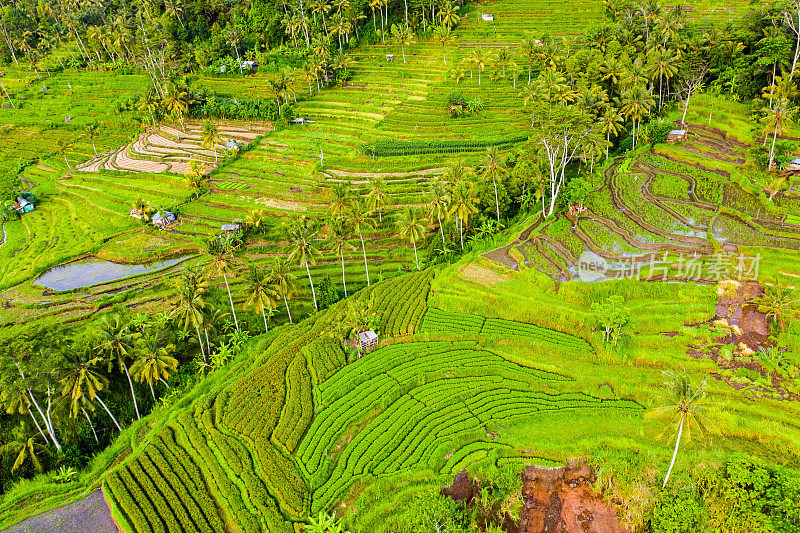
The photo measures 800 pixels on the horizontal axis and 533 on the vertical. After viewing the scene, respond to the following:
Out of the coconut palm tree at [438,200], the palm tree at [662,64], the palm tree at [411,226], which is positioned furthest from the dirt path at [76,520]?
the palm tree at [662,64]

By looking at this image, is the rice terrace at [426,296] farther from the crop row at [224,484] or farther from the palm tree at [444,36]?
the palm tree at [444,36]

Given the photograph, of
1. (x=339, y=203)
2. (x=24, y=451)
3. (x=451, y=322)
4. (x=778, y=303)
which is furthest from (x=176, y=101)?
(x=778, y=303)

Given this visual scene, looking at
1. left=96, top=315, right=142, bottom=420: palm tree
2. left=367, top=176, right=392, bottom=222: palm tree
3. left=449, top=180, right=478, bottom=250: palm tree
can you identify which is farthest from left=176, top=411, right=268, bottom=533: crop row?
left=449, top=180, right=478, bottom=250: palm tree

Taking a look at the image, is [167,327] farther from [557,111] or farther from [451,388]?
[557,111]

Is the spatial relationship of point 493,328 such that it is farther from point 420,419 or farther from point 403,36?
point 403,36

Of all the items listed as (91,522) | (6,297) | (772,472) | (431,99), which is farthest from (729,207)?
(6,297)
